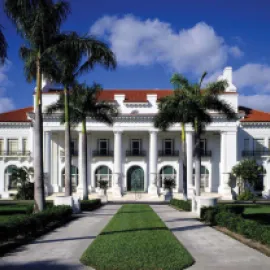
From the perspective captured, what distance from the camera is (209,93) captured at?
104ft

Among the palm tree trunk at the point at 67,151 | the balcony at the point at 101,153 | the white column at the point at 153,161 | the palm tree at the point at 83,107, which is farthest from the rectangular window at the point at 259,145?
the palm tree trunk at the point at 67,151

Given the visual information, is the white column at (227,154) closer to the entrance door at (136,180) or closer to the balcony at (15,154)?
the entrance door at (136,180)

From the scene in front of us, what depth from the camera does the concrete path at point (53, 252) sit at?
10.1 m

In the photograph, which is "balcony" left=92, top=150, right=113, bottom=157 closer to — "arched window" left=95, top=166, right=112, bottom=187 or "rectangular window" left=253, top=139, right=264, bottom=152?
"arched window" left=95, top=166, right=112, bottom=187

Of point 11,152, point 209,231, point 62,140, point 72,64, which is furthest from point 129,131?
point 209,231

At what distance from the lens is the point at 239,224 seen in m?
15.4

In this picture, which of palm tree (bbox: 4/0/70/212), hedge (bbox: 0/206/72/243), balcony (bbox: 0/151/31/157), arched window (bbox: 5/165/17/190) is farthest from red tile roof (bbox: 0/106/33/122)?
hedge (bbox: 0/206/72/243)

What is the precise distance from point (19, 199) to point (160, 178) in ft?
53.1

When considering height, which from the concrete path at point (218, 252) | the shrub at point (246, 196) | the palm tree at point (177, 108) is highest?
the palm tree at point (177, 108)

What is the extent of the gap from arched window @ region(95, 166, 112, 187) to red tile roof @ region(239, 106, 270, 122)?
16.5 meters

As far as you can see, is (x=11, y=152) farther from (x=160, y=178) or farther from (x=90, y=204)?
(x=90, y=204)

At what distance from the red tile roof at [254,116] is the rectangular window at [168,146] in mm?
8665

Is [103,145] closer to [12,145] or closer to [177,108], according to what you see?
[12,145]

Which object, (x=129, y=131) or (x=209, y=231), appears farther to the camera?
(x=129, y=131)
